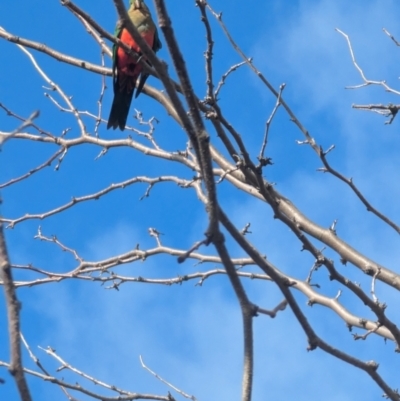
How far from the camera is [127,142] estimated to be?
4277 millimetres

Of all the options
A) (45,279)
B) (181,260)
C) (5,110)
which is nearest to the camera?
(181,260)

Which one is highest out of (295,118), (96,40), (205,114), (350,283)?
(96,40)

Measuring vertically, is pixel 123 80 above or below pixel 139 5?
below

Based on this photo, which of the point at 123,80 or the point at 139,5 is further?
the point at 139,5

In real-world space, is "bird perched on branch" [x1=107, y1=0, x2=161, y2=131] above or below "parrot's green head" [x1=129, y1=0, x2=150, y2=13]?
below

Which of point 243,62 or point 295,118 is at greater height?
point 243,62

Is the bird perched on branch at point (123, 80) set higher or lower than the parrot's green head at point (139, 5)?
lower

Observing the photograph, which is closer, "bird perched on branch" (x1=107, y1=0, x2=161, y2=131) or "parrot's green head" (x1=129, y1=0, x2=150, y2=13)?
"bird perched on branch" (x1=107, y1=0, x2=161, y2=131)

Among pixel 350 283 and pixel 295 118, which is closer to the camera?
pixel 350 283

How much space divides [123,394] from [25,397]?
1943 millimetres

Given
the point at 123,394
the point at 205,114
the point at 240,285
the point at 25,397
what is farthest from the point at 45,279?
the point at 25,397

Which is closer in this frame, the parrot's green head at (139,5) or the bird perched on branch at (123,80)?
the bird perched on branch at (123,80)

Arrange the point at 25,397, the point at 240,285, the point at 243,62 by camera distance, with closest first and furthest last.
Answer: the point at 25,397 < the point at 240,285 < the point at 243,62

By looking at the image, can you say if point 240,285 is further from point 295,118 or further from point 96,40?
point 96,40
